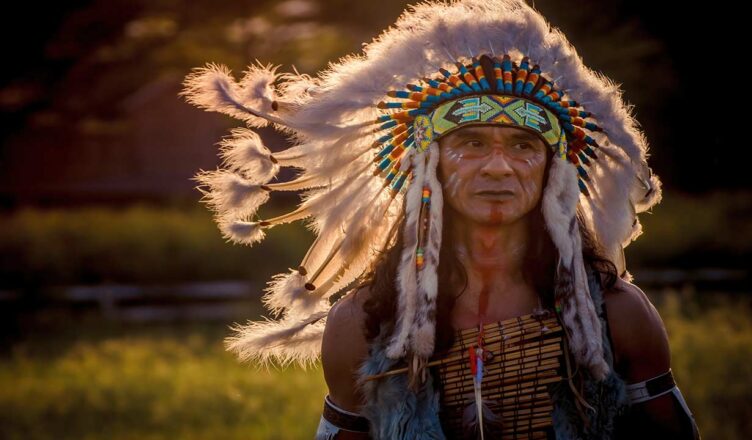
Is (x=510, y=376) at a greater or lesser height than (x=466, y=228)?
lesser

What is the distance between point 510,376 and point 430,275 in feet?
1.20

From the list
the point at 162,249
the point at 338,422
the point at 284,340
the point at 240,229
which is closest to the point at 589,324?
the point at 338,422

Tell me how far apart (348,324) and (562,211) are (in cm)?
71

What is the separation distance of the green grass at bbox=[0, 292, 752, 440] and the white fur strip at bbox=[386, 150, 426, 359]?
3.37 m

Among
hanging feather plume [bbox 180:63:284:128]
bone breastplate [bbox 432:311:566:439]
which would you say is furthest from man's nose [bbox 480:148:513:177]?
hanging feather plume [bbox 180:63:284:128]

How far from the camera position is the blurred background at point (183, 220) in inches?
280

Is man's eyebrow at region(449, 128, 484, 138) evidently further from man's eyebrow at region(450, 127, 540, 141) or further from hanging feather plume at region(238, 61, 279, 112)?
hanging feather plume at region(238, 61, 279, 112)

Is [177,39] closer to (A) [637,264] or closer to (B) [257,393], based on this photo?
(A) [637,264]

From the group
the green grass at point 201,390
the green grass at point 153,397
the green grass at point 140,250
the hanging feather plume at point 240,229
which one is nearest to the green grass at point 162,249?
the green grass at point 140,250

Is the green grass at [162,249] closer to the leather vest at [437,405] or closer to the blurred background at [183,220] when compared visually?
the blurred background at [183,220]

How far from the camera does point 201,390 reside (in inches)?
291

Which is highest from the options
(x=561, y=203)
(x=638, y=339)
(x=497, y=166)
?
(x=497, y=166)

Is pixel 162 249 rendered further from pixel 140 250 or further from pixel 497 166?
pixel 497 166

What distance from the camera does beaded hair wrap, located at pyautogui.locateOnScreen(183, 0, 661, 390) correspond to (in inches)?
114
